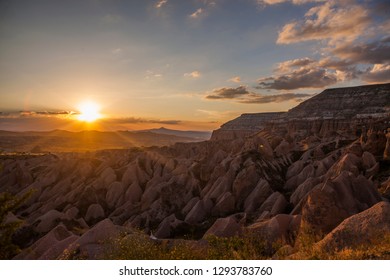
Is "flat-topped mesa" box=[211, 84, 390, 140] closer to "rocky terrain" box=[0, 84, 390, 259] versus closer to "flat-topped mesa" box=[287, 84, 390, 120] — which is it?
"flat-topped mesa" box=[287, 84, 390, 120]

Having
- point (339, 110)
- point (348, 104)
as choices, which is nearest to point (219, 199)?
point (339, 110)

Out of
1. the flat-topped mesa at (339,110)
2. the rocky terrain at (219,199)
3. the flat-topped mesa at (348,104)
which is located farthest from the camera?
the flat-topped mesa at (348,104)

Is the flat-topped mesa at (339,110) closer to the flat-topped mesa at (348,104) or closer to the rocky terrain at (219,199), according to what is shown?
the flat-topped mesa at (348,104)

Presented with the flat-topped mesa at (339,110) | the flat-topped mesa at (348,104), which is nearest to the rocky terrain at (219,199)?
the flat-topped mesa at (339,110)

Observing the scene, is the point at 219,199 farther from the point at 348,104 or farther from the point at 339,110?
the point at 348,104

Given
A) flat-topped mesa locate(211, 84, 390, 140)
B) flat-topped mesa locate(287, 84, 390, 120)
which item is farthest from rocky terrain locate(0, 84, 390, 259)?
flat-topped mesa locate(287, 84, 390, 120)

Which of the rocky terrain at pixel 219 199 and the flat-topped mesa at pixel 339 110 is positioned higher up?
the flat-topped mesa at pixel 339 110

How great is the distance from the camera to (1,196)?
14.3 meters

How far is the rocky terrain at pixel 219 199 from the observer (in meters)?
18.5

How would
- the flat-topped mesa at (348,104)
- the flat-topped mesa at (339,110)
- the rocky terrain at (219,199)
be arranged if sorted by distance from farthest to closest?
the flat-topped mesa at (348,104), the flat-topped mesa at (339,110), the rocky terrain at (219,199)

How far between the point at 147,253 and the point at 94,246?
7.98 metres

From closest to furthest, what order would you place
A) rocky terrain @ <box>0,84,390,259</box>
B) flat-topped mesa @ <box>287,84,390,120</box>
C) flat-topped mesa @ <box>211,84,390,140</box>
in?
rocky terrain @ <box>0,84,390,259</box>, flat-topped mesa @ <box>211,84,390,140</box>, flat-topped mesa @ <box>287,84,390,120</box>

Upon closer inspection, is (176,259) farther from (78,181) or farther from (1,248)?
(78,181)

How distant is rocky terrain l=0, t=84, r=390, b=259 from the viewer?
18.5 m
